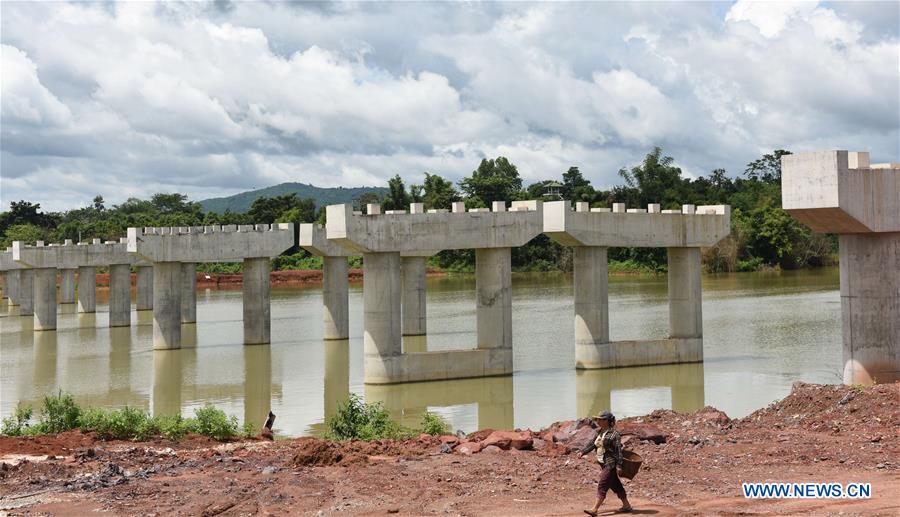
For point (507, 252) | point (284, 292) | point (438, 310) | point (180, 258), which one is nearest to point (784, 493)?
point (507, 252)

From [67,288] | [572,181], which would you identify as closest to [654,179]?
[572,181]

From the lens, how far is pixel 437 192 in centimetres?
9569

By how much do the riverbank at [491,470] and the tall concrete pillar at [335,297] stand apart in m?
22.7

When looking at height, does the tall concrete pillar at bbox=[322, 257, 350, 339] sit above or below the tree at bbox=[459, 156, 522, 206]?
below

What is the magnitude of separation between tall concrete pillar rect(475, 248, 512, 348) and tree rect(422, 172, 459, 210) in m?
62.1

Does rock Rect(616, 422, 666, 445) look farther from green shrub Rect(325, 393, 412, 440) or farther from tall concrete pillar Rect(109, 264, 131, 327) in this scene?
tall concrete pillar Rect(109, 264, 131, 327)

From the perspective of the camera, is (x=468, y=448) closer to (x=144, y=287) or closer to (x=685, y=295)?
(x=685, y=295)

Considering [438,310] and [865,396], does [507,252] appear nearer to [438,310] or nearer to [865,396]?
[865,396]

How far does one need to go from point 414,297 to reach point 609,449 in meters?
31.2

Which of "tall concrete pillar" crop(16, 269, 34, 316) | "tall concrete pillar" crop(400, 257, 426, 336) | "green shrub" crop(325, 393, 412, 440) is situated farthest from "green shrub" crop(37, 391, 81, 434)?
"tall concrete pillar" crop(16, 269, 34, 316)

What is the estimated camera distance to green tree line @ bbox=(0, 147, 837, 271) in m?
84.8

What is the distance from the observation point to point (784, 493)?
12406 mm

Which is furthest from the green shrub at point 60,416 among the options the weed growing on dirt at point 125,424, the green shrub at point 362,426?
the green shrub at point 362,426

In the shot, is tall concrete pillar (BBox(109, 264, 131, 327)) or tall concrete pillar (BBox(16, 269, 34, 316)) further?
tall concrete pillar (BBox(16, 269, 34, 316))
